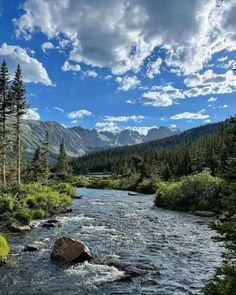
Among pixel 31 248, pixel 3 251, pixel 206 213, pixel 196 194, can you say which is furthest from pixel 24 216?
pixel 196 194

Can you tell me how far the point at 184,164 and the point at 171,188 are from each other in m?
68.1

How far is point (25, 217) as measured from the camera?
40.6 m

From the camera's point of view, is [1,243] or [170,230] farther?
[170,230]

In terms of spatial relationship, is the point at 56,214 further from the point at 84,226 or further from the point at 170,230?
the point at 170,230

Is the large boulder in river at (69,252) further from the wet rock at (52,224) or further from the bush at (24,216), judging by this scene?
the bush at (24,216)

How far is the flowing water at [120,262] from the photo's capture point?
20.8m

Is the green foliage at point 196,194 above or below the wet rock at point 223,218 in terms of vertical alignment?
above

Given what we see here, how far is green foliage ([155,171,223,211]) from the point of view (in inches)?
2187

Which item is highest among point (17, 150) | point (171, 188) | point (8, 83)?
point (8, 83)

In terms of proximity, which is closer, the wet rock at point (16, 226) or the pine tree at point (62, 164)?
the wet rock at point (16, 226)

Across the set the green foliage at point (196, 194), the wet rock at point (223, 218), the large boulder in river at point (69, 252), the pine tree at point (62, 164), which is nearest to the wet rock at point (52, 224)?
the large boulder in river at point (69, 252)

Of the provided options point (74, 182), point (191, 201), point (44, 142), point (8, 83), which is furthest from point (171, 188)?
point (74, 182)

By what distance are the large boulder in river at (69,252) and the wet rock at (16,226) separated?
1098cm

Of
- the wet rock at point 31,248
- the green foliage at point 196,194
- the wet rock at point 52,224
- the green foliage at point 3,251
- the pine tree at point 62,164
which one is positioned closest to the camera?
the green foliage at point 3,251
